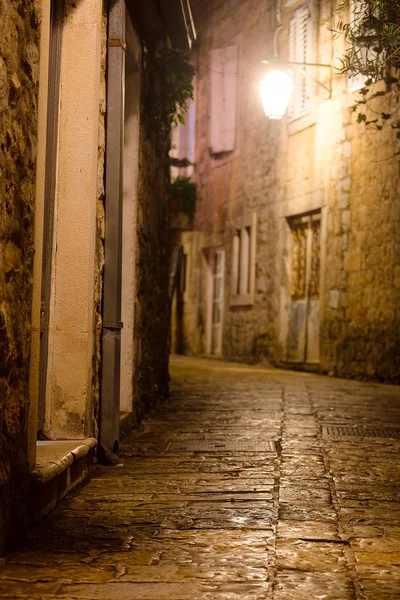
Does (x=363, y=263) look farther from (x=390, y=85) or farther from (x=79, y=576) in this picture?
(x=79, y=576)

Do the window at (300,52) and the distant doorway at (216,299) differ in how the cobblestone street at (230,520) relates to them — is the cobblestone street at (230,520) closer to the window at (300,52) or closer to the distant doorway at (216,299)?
the window at (300,52)

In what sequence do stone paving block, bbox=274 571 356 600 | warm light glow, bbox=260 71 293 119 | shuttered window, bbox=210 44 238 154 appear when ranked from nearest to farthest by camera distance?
stone paving block, bbox=274 571 356 600
warm light glow, bbox=260 71 293 119
shuttered window, bbox=210 44 238 154

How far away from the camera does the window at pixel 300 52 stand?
43.3 ft

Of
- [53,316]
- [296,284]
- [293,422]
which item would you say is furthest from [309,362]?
[53,316]

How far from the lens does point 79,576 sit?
8.77ft

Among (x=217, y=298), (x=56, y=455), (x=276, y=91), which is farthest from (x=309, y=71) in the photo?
(x=56, y=455)

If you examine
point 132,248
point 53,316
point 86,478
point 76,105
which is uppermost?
point 76,105

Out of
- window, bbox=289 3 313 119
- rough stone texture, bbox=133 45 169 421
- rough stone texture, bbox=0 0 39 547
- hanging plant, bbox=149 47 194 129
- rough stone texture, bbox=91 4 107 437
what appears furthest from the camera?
window, bbox=289 3 313 119

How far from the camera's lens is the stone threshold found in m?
3.29

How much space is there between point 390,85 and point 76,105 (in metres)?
7.05

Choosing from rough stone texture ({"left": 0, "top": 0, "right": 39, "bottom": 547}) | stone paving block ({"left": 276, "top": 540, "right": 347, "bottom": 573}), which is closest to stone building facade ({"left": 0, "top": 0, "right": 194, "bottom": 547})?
rough stone texture ({"left": 0, "top": 0, "right": 39, "bottom": 547})

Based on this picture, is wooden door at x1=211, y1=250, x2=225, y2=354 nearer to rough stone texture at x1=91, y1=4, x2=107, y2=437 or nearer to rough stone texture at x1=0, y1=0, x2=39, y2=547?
rough stone texture at x1=91, y1=4, x2=107, y2=437

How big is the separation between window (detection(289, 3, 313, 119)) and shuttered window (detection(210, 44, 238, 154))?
2449 mm

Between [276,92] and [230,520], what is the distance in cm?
815
